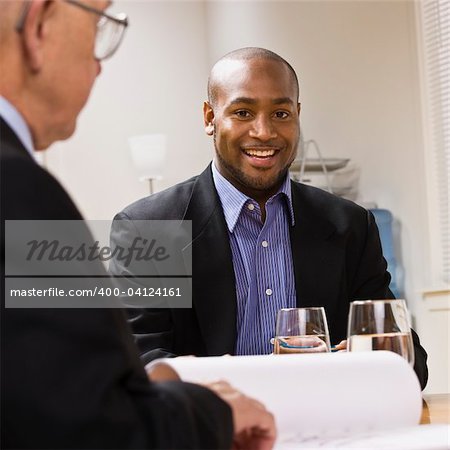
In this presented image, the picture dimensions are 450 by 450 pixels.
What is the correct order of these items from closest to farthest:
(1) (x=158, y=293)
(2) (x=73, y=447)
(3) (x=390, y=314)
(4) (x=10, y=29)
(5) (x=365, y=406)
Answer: (2) (x=73, y=447)
(4) (x=10, y=29)
(5) (x=365, y=406)
(3) (x=390, y=314)
(1) (x=158, y=293)

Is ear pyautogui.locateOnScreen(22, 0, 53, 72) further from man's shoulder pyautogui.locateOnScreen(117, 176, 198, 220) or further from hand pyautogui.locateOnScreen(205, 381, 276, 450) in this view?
man's shoulder pyautogui.locateOnScreen(117, 176, 198, 220)

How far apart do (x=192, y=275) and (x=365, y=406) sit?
3.77 feet

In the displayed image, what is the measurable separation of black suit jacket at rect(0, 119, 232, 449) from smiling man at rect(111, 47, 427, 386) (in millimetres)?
1323

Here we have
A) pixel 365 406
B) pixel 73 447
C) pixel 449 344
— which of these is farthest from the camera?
pixel 449 344

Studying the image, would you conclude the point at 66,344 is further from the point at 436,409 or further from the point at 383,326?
the point at 436,409

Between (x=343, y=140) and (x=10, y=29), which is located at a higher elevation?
(x=343, y=140)

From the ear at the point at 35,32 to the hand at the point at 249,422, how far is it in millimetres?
406

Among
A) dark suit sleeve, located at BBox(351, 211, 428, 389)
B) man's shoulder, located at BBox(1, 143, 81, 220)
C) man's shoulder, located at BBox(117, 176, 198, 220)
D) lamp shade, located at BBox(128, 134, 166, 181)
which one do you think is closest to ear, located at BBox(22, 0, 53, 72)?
man's shoulder, located at BBox(1, 143, 81, 220)

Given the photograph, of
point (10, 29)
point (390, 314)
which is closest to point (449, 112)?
point (390, 314)

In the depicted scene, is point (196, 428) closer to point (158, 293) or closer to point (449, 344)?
point (158, 293)

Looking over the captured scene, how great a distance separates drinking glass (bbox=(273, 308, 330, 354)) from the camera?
1.62m

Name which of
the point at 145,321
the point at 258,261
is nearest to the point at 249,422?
the point at 145,321

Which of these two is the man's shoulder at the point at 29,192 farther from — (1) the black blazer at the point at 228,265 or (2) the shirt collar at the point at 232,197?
(2) the shirt collar at the point at 232,197

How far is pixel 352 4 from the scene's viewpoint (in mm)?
5551
